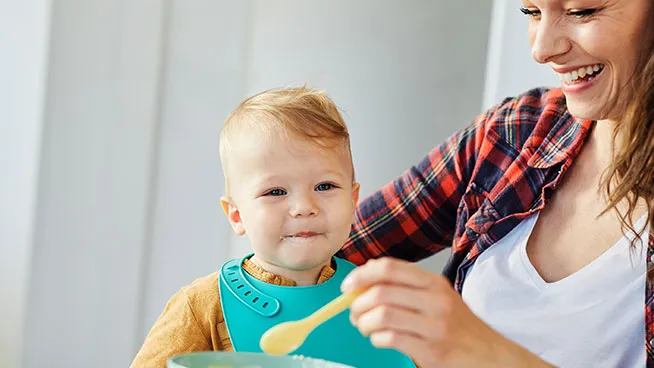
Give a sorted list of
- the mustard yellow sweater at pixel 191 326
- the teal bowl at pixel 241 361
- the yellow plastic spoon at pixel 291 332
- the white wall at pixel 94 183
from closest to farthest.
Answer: the teal bowl at pixel 241 361, the yellow plastic spoon at pixel 291 332, the mustard yellow sweater at pixel 191 326, the white wall at pixel 94 183

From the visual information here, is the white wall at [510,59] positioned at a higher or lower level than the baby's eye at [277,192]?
higher

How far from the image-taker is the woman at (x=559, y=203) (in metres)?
1.30

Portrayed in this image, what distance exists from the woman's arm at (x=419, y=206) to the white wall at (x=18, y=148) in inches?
24.9

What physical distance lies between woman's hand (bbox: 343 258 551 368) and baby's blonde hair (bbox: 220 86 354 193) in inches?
14.7

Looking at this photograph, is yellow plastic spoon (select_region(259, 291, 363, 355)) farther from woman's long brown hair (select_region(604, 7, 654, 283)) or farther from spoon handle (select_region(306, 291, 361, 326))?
woman's long brown hair (select_region(604, 7, 654, 283))

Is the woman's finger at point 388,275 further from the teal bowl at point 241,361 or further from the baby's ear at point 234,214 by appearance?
the baby's ear at point 234,214

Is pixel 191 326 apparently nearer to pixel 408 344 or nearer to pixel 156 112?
pixel 408 344

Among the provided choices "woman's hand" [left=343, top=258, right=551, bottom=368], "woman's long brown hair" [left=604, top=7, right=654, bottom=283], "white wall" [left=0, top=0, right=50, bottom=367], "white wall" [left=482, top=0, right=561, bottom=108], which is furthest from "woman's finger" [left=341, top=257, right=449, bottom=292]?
"white wall" [left=482, top=0, right=561, bottom=108]

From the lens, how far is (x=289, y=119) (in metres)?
1.23

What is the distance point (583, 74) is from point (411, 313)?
62cm

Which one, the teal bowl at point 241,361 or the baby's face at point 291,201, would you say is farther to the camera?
the baby's face at point 291,201

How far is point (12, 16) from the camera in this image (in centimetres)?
164

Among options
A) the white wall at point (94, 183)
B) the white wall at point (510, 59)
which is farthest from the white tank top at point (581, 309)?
the white wall at point (94, 183)

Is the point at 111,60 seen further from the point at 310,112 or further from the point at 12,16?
the point at 310,112
